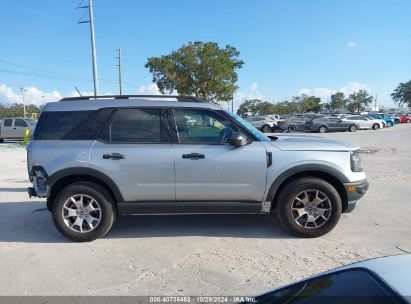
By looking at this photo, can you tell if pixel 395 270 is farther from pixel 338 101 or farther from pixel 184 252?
pixel 338 101

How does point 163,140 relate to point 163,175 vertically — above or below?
above

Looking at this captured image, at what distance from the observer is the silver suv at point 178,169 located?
4898mm

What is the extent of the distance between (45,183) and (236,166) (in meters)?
2.49

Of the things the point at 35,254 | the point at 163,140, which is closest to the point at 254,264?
the point at 163,140

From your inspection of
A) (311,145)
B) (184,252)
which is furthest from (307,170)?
(184,252)

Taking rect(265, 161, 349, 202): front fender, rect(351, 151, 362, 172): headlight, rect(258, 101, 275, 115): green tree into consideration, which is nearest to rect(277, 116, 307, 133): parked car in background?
rect(351, 151, 362, 172): headlight

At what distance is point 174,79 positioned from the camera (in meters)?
44.8

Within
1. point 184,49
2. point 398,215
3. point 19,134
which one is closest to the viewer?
point 398,215

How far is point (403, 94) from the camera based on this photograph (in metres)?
112

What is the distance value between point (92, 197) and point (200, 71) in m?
39.4

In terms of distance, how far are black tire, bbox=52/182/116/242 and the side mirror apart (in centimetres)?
177

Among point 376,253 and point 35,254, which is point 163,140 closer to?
point 35,254

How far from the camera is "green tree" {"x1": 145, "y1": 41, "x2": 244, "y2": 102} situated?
43031mm

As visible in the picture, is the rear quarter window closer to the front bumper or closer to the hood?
the hood
